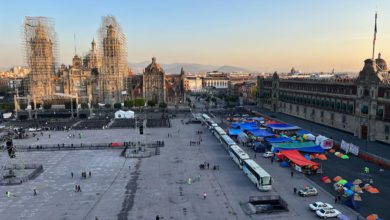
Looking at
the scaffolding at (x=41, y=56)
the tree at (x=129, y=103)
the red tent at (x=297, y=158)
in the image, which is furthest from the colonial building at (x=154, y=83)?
the red tent at (x=297, y=158)

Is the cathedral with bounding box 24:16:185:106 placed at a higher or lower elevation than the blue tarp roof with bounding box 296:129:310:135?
higher

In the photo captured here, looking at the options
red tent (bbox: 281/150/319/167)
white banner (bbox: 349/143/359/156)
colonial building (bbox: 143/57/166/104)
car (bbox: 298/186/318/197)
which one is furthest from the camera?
colonial building (bbox: 143/57/166/104)

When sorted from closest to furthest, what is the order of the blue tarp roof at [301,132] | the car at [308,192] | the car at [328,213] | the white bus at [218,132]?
1. the car at [328,213]
2. the car at [308,192]
3. the white bus at [218,132]
4. the blue tarp roof at [301,132]

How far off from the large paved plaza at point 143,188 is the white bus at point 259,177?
83cm

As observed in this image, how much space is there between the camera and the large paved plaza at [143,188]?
37.1 meters

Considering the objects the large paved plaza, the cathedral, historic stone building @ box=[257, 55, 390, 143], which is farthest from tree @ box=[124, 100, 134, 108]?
the large paved plaza

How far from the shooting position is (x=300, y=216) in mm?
35344

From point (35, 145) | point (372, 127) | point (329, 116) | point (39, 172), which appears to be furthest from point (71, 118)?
point (372, 127)

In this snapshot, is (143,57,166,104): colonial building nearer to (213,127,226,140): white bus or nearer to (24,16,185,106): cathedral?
(24,16,185,106): cathedral

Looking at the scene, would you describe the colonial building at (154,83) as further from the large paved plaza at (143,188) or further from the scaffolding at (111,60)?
the large paved plaza at (143,188)

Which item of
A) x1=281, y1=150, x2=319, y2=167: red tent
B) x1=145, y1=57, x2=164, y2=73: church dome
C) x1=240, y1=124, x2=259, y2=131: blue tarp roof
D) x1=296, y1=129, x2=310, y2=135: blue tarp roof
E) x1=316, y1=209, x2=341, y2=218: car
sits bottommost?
x1=316, y1=209, x2=341, y2=218: car

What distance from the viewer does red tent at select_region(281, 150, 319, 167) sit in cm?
5079

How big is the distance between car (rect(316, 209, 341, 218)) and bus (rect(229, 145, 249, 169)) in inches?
691

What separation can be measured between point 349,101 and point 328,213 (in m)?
52.6
